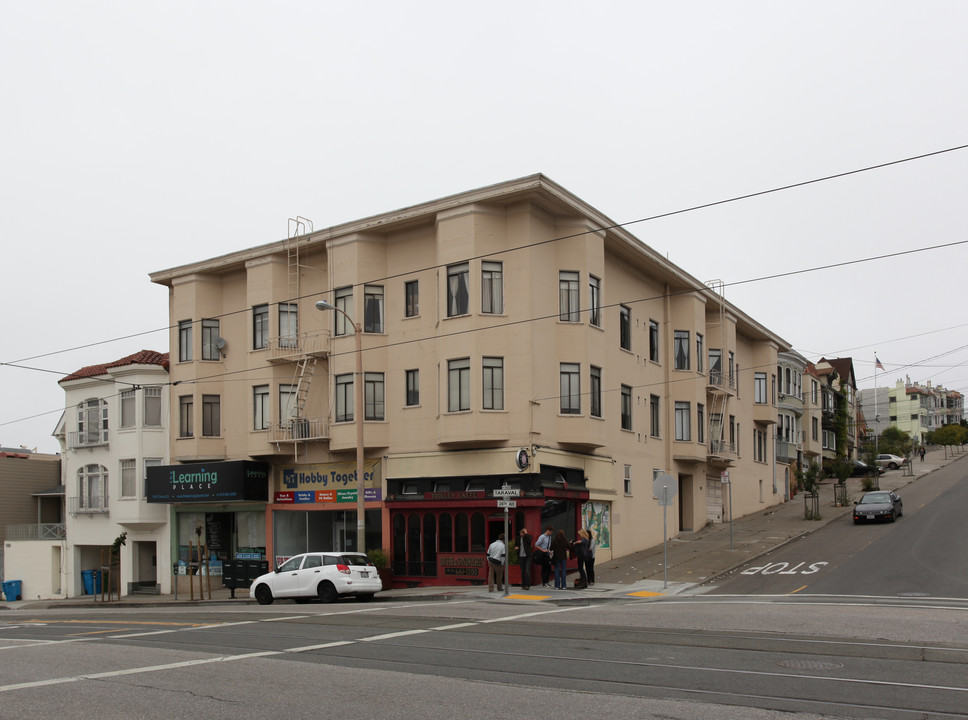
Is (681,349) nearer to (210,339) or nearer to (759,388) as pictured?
(759,388)

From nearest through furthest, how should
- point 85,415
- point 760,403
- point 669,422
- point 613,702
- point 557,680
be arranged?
1. point 613,702
2. point 557,680
3. point 669,422
4. point 85,415
5. point 760,403

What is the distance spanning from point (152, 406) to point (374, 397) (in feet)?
37.5

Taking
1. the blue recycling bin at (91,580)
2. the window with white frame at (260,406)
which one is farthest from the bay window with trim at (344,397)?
the blue recycling bin at (91,580)

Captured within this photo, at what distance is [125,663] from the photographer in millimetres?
13695

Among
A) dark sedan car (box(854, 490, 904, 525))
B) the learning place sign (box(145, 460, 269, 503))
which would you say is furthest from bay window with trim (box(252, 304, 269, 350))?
dark sedan car (box(854, 490, 904, 525))

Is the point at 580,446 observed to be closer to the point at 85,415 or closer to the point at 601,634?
the point at 601,634

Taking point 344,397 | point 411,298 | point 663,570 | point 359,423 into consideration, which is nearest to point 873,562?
point 663,570

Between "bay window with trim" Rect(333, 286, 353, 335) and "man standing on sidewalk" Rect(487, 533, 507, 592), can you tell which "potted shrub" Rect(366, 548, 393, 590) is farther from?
"bay window with trim" Rect(333, 286, 353, 335)

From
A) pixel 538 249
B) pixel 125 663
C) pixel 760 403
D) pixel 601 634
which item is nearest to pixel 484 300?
pixel 538 249

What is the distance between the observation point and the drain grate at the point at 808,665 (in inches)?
448

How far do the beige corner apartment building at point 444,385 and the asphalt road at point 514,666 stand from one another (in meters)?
10.5

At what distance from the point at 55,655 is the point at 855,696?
39.5 feet

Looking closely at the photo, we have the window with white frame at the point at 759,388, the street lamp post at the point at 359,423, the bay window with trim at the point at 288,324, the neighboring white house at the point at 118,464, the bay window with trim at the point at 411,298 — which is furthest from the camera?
the window with white frame at the point at 759,388

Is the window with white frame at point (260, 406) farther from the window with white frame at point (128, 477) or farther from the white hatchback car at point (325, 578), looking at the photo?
the white hatchback car at point (325, 578)
